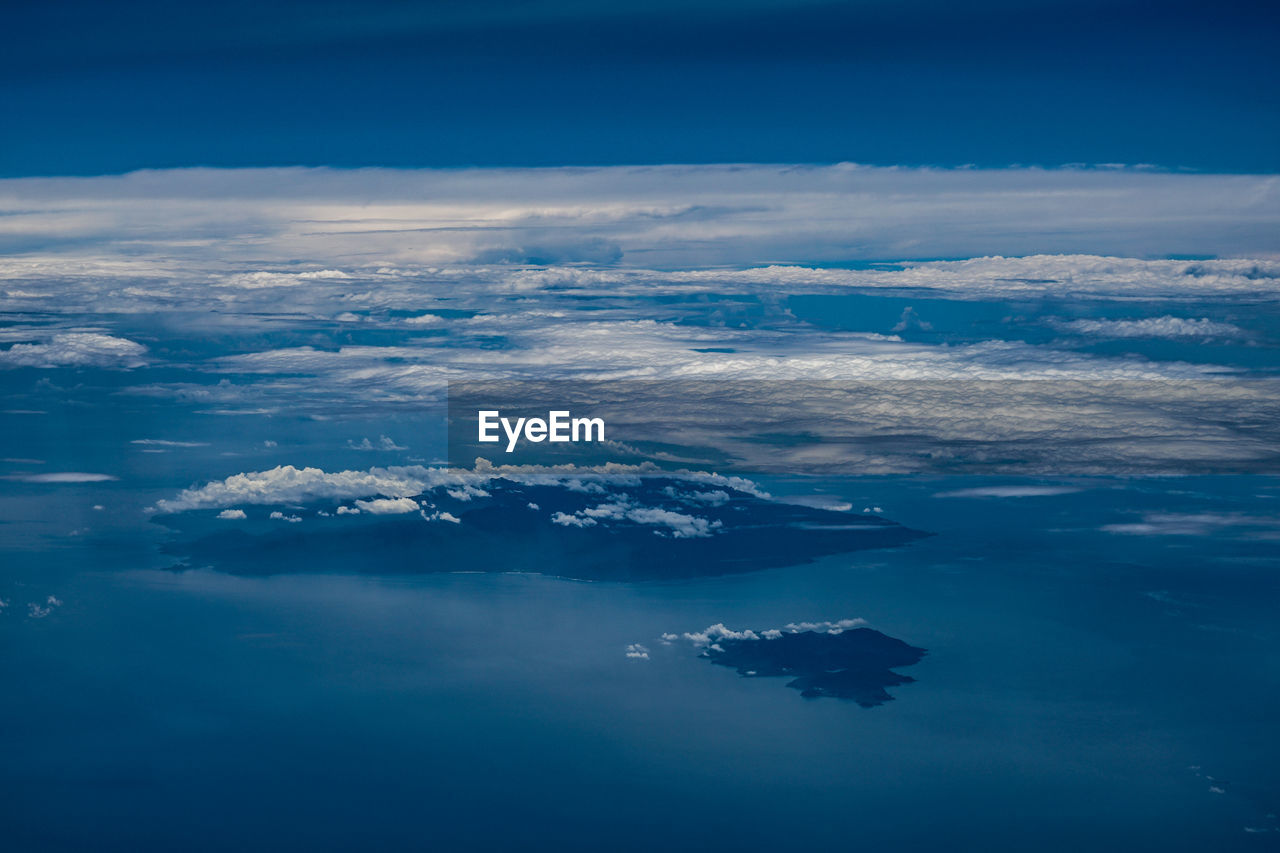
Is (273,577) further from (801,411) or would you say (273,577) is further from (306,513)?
(801,411)

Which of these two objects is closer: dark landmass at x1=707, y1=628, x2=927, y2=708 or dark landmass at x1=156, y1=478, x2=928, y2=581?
dark landmass at x1=707, y1=628, x2=927, y2=708

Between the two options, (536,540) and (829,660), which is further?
(536,540)

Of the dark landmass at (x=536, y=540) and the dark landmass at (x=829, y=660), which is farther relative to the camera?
the dark landmass at (x=536, y=540)

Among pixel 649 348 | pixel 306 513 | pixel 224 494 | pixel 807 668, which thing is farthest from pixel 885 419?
pixel 224 494
